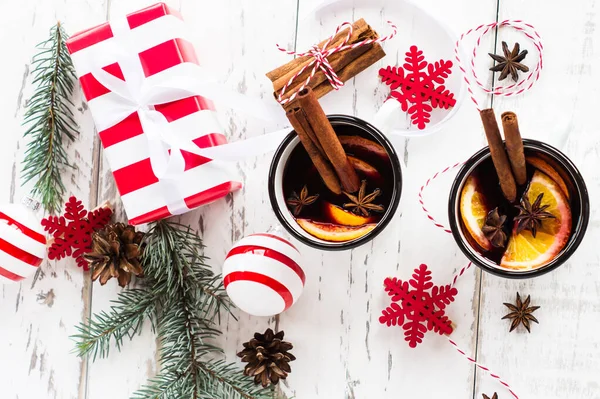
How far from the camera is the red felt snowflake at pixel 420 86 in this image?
44.1 inches

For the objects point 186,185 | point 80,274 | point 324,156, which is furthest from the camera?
point 80,274

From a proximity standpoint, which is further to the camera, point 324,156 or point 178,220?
point 178,220

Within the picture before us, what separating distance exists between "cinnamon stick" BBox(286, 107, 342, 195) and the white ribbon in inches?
5.6

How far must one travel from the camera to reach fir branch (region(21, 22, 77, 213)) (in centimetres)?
118

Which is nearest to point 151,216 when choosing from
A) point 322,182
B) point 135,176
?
point 135,176

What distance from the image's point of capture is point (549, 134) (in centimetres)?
110

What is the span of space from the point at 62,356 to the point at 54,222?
266 millimetres

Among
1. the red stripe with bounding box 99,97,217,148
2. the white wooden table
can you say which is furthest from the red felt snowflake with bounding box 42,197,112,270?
the red stripe with bounding box 99,97,217,148

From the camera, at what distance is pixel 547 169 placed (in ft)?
3.11

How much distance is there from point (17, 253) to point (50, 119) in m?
0.26

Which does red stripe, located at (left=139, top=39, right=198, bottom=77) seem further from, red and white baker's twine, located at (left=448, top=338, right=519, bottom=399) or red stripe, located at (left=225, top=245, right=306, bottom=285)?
red and white baker's twine, located at (left=448, top=338, right=519, bottom=399)

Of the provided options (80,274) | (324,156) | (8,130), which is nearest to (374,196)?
(324,156)

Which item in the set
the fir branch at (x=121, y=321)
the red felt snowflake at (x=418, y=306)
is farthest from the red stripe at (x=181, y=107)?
the red felt snowflake at (x=418, y=306)

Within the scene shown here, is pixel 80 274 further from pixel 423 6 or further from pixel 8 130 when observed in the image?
pixel 423 6
